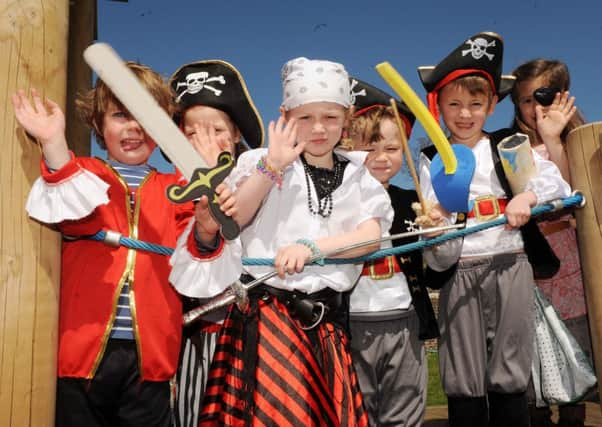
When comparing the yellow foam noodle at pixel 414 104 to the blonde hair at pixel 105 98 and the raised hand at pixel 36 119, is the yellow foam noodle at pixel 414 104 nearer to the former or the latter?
the blonde hair at pixel 105 98

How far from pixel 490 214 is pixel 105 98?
180 cm

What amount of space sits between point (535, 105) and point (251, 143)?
166 centimetres

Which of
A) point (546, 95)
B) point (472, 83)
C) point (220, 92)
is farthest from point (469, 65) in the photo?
point (220, 92)

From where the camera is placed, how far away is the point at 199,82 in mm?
2959

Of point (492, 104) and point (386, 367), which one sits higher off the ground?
point (492, 104)

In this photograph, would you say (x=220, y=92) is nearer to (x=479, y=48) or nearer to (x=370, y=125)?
(x=370, y=125)

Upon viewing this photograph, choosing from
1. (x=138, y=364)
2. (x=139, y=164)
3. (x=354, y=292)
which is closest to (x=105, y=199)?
(x=139, y=164)

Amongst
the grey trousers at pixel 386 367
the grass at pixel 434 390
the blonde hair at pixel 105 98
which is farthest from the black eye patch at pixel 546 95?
the grass at pixel 434 390

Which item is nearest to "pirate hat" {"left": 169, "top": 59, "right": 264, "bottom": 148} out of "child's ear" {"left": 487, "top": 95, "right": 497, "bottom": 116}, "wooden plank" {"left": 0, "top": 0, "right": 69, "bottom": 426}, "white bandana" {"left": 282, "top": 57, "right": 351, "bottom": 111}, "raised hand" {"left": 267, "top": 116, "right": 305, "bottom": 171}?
"white bandana" {"left": 282, "top": 57, "right": 351, "bottom": 111}

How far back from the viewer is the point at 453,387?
2850mm

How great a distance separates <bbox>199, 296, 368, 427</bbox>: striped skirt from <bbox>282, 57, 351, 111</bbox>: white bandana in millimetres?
825

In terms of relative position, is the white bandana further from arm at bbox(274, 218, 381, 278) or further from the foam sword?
the foam sword

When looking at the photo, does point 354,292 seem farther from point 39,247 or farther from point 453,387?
point 39,247

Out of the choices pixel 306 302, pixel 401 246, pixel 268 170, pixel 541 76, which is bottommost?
pixel 306 302
